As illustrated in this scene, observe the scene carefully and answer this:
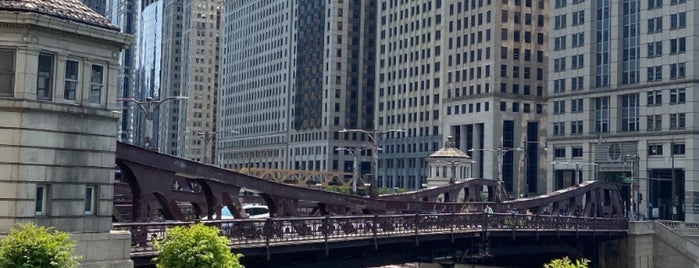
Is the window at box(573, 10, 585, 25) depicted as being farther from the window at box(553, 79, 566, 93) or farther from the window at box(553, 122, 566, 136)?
the window at box(553, 122, 566, 136)

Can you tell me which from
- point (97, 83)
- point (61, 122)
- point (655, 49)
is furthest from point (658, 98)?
point (61, 122)

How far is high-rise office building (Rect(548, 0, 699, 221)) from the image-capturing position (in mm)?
100312

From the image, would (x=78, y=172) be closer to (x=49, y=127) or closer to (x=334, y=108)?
(x=49, y=127)

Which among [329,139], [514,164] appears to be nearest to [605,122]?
[514,164]

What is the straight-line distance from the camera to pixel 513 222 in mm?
56562

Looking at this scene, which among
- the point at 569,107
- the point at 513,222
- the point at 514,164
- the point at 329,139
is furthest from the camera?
the point at 329,139

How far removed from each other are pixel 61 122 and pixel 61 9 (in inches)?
125

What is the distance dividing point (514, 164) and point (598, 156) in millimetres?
26345

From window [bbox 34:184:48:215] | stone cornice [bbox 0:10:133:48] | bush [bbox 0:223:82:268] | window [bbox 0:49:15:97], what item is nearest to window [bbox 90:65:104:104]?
stone cornice [bbox 0:10:133:48]

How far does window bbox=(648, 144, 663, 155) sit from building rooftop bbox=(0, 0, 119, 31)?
85.1 m

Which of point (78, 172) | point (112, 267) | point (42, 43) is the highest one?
point (42, 43)

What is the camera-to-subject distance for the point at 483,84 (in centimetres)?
13688

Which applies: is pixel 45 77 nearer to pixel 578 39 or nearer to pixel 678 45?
pixel 678 45

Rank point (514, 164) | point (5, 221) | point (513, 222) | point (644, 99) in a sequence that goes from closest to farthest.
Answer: point (5, 221), point (513, 222), point (644, 99), point (514, 164)
